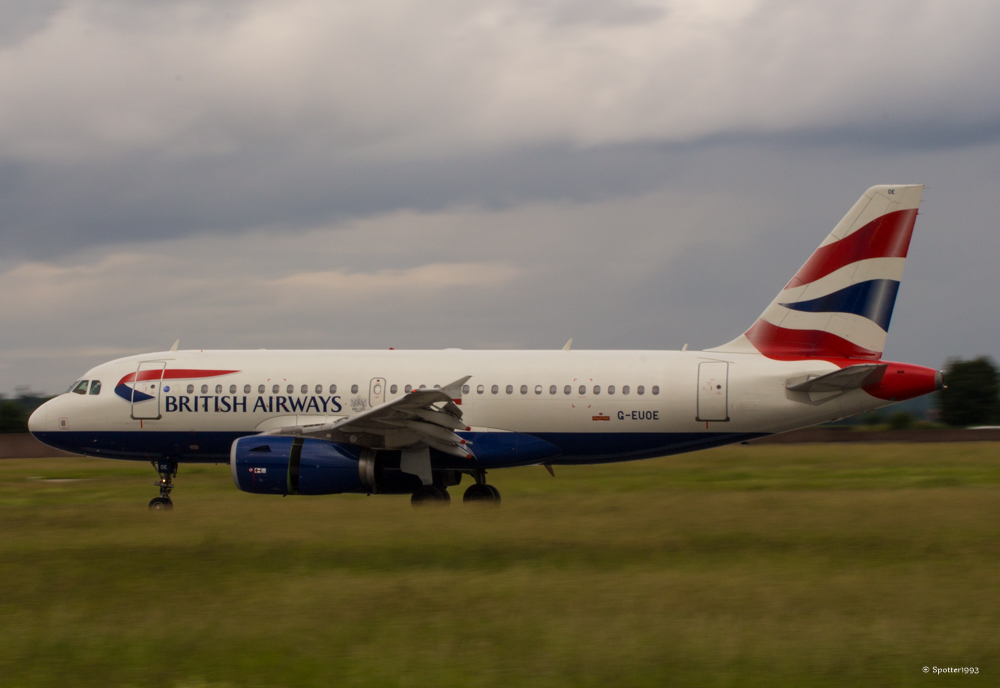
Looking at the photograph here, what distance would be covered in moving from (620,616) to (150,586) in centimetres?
520

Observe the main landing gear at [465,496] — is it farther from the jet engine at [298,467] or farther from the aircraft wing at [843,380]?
the aircraft wing at [843,380]

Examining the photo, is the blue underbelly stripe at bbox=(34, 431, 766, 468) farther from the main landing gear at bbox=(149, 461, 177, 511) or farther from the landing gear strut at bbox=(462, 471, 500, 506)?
the main landing gear at bbox=(149, 461, 177, 511)

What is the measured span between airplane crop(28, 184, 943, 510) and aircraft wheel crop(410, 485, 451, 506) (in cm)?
3

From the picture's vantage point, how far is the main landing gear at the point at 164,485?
1922 cm

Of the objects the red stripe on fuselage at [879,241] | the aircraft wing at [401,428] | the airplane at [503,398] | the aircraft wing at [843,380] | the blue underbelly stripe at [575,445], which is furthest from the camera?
the blue underbelly stripe at [575,445]

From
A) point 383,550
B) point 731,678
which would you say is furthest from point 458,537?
point 731,678

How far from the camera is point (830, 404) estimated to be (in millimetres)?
18812

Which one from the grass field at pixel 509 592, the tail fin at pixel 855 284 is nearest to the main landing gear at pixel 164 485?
the grass field at pixel 509 592

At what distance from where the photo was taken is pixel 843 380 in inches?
722

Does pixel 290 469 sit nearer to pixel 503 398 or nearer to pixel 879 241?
pixel 503 398

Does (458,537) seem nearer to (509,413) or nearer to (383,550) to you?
(383,550)

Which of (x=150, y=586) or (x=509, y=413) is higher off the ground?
(x=509, y=413)

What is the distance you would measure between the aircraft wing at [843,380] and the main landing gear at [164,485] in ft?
39.9

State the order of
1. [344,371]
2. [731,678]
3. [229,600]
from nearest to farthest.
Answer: [731,678] → [229,600] → [344,371]
